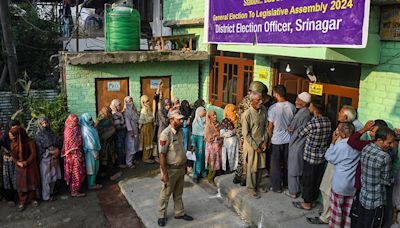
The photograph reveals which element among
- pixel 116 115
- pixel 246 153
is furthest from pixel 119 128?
pixel 246 153

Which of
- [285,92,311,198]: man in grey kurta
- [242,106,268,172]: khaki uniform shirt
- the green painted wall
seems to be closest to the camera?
[285,92,311,198]: man in grey kurta

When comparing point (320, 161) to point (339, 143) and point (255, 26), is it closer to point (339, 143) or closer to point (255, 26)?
point (339, 143)

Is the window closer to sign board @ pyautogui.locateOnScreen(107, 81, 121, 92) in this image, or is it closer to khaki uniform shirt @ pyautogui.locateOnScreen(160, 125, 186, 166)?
sign board @ pyautogui.locateOnScreen(107, 81, 121, 92)

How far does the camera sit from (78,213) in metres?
6.29

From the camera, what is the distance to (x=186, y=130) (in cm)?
772

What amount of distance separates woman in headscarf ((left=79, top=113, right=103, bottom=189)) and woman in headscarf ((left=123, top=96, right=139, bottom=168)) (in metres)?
1.11

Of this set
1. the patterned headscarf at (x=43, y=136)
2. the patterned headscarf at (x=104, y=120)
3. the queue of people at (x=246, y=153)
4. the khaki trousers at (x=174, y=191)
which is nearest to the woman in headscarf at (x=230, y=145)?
the queue of people at (x=246, y=153)

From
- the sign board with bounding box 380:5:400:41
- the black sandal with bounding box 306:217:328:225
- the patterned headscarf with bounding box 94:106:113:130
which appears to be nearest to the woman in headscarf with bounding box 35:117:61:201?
the patterned headscarf with bounding box 94:106:113:130

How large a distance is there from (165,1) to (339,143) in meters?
7.88

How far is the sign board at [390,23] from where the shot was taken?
14.7ft

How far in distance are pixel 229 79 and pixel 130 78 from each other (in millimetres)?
2347

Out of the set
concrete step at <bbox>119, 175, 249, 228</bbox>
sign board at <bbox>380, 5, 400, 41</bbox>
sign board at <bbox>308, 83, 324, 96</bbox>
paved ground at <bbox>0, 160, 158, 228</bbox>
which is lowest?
paved ground at <bbox>0, 160, 158, 228</bbox>

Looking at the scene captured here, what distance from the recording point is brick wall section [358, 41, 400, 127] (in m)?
4.68

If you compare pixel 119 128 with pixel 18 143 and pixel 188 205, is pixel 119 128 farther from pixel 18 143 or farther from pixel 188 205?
pixel 188 205
